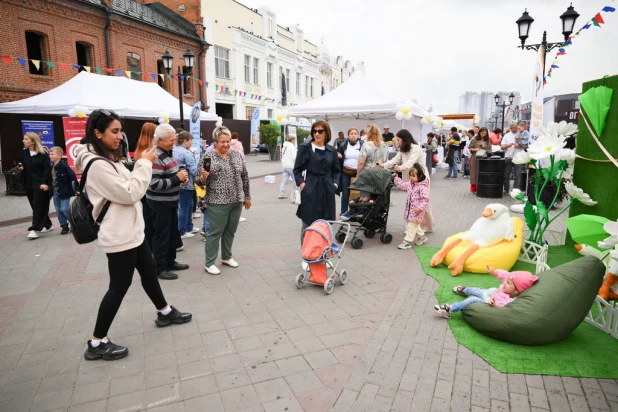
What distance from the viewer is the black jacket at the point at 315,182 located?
5.38 metres

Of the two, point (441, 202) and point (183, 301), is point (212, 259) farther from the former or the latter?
point (441, 202)

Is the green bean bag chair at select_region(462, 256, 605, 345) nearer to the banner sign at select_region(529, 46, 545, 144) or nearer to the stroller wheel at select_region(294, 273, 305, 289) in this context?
the stroller wheel at select_region(294, 273, 305, 289)

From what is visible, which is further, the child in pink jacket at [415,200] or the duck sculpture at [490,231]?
the child in pink jacket at [415,200]

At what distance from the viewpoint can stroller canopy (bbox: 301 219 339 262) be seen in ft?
15.3

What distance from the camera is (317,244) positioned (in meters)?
4.68

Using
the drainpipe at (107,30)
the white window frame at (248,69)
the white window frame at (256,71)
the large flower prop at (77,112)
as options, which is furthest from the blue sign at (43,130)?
the white window frame at (256,71)

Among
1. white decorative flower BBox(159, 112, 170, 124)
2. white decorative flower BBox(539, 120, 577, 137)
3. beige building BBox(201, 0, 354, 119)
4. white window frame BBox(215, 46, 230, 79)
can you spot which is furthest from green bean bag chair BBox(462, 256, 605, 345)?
white window frame BBox(215, 46, 230, 79)

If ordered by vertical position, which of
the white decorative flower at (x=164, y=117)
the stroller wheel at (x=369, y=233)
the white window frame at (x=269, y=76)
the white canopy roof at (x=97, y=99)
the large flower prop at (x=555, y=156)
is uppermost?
the white window frame at (x=269, y=76)

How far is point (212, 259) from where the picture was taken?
5.30 m

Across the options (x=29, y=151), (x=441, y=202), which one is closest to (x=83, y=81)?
(x=29, y=151)

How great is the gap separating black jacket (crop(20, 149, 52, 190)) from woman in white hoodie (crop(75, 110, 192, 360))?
509 cm

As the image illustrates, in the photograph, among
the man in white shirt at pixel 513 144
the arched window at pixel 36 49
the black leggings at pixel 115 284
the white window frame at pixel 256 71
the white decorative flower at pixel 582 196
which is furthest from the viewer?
the white window frame at pixel 256 71

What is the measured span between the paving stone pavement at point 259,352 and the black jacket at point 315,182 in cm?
83

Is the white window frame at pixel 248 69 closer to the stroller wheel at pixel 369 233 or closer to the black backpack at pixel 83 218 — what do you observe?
the stroller wheel at pixel 369 233
